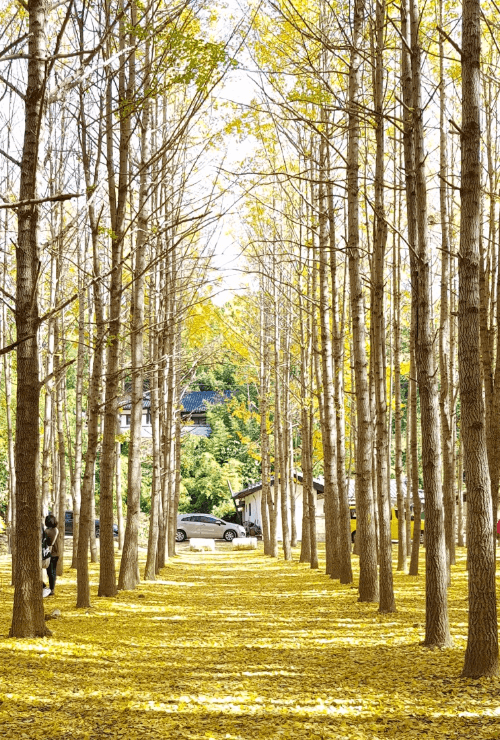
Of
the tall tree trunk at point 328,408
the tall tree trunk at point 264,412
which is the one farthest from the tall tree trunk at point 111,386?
the tall tree trunk at point 264,412

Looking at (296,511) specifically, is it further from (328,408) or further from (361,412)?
(361,412)

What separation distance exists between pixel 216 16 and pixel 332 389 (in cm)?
634

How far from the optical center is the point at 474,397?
541cm

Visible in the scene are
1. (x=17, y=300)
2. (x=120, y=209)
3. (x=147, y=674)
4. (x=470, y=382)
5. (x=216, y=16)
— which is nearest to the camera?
(x=470, y=382)

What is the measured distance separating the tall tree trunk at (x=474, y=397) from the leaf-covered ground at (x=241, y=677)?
0.33 metres

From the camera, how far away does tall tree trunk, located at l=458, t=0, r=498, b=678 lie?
17.0 feet

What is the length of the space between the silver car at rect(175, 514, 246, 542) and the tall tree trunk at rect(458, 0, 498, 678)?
30905 mm

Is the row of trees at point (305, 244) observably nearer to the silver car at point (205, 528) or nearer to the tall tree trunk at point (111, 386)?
the tall tree trunk at point (111, 386)

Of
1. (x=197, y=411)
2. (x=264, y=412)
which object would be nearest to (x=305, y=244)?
(x=264, y=412)

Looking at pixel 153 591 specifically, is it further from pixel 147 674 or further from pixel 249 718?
pixel 249 718

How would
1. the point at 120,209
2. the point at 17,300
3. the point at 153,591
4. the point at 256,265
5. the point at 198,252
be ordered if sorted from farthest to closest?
the point at 256,265
the point at 198,252
the point at 153,591
the point at 120,209
the point at 17,300

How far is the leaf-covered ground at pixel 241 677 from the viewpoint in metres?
4.43

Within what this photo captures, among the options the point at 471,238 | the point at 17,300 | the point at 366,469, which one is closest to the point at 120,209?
the point at 17,300

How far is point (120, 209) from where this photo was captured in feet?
31.8
